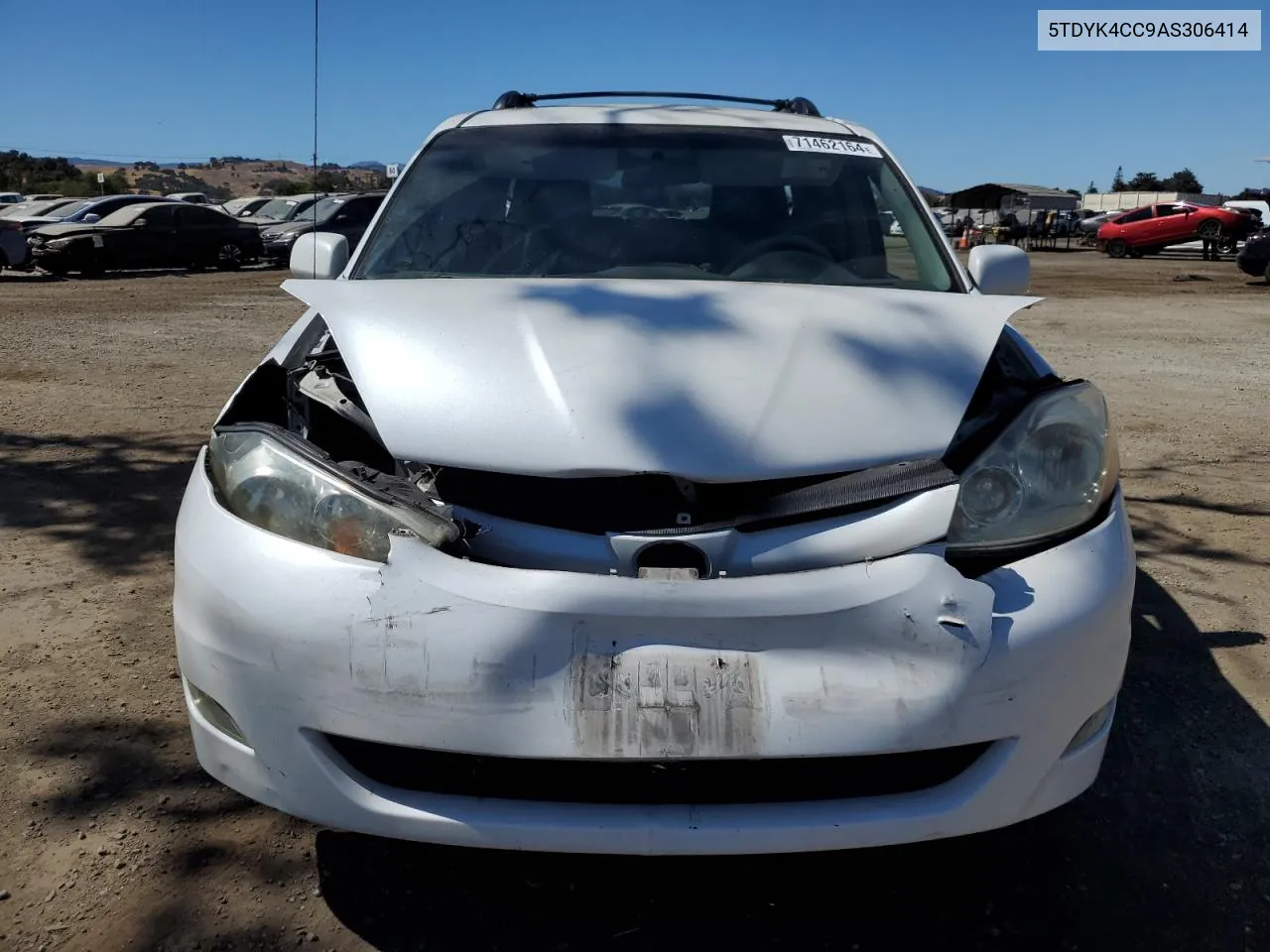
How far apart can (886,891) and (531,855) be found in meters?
0.74

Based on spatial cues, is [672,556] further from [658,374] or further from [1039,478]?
[1039,478]

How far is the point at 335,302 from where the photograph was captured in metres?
2.44

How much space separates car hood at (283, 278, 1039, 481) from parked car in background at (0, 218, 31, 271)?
16.7 metres

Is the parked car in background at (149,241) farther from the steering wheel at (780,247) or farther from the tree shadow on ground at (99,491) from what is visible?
the steering wheel at (780,247)

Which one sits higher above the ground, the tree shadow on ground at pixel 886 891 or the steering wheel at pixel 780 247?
the steering wheel at pixel 780 247

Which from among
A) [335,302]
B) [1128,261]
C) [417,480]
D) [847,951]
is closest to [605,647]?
[417,480]

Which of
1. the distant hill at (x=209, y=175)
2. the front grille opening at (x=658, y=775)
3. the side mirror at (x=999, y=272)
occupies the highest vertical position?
the distant hill at (x=209, y=175)

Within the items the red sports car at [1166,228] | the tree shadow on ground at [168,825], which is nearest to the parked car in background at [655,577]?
the tree shadow on ground at [168,825]

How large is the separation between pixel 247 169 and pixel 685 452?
102770 millimetres

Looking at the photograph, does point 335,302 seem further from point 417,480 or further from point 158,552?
point 158,552

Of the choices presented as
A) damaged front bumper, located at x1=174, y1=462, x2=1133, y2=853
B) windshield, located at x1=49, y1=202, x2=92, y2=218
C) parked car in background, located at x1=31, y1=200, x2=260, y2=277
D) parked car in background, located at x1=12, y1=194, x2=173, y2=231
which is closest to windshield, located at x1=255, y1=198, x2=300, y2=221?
parked car in background, located at x1=31, y1=200, x2=260, y2=277

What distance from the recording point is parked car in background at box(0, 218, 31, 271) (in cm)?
1638

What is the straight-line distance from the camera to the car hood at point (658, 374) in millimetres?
1950

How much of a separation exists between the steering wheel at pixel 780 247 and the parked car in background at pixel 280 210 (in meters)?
21.5
